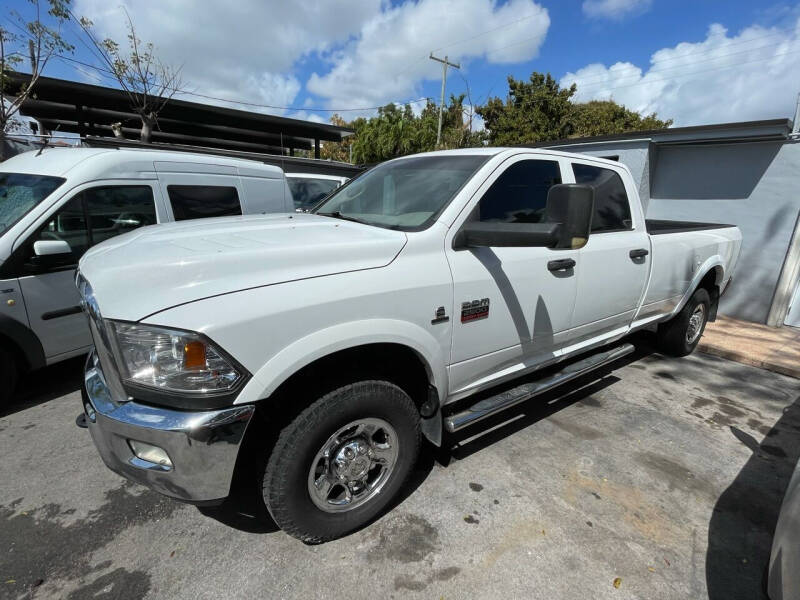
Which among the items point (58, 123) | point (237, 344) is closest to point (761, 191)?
point (237, 344)

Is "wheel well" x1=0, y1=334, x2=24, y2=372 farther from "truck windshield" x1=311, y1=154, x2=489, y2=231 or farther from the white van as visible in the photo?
"truck windshield" x1=311, y1=154, x2=489, y2=231

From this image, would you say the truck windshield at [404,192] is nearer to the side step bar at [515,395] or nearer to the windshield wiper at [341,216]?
the windshield wiper at [341,216]

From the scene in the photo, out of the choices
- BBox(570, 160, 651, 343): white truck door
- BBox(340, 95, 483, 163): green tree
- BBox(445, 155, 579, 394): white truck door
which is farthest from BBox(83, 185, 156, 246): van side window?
BBox(340, 95, 483, 163): green tree

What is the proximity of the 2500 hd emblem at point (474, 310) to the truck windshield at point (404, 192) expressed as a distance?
49cm

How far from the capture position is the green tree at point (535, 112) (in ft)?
86.8

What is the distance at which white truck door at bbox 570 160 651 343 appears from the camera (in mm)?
3154

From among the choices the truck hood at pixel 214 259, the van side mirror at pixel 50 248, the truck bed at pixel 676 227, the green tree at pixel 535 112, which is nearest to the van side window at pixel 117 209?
the van side mirror at pixel 50 248

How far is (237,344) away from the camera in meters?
1.66

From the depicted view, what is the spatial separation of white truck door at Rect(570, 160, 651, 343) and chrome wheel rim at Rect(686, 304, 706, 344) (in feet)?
5.54

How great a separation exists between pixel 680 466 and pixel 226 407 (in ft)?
9.86

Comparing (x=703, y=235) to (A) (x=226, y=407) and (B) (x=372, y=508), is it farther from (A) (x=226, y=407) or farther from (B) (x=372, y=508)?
(A) (x=226, y=407)

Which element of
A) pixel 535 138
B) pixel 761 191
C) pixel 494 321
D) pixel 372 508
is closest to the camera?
pixel 372 508

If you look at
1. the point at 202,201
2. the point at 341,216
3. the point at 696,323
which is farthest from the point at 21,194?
the point at 696,323

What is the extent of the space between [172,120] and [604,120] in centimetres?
2869
